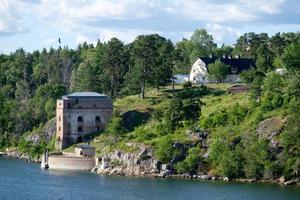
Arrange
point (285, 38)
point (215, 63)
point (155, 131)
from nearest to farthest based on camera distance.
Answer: point (155, 131) < point (215, 63) < point (285, 38)

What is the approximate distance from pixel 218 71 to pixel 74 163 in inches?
1390

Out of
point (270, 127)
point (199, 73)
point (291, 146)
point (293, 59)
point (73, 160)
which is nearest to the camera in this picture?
point (291, 146)

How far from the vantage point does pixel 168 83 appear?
407 feet

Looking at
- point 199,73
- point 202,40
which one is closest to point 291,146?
point 199,73

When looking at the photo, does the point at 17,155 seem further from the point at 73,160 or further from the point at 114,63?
the point at 73,160

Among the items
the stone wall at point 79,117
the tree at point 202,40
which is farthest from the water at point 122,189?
the tree at point 202,40

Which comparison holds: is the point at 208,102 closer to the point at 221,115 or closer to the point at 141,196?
the point at 221,115

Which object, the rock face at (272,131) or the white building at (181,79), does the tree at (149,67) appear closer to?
the white building at (181,79)

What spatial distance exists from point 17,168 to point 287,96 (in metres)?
33.5

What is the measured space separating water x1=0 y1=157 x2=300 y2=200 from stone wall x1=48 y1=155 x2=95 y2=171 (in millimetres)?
4054

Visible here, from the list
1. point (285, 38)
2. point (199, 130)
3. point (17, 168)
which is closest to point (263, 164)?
point (199, 130)

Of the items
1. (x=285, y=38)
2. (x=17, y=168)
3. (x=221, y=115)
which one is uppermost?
(x=285, y=38)

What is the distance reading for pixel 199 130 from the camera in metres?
97.8

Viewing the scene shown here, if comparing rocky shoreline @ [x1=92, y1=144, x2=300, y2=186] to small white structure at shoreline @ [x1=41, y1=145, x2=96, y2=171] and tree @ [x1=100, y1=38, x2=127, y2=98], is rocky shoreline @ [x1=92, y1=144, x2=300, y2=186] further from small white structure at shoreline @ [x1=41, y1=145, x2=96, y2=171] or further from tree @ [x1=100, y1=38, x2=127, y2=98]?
tree @ [x1=100, y1=38, x2=127, y2=98]
